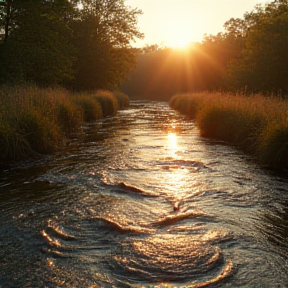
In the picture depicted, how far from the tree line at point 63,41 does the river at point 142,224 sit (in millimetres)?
12491

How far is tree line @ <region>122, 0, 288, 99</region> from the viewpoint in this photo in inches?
1064

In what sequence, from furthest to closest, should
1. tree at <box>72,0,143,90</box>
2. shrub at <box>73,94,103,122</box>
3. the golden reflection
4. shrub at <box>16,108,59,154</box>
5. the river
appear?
tree at <box>72,0,143,90</box> → shrub at <box>73,94,103,122</box> → the golden reflection → shrub at <box>16,108,59,154</box> → the river

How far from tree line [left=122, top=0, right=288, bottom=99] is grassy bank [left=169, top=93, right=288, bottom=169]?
10.7m

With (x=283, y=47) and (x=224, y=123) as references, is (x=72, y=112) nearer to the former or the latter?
(x=224, y=123)

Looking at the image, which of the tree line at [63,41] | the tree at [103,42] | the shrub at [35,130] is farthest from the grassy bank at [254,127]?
the tree at [103,42]

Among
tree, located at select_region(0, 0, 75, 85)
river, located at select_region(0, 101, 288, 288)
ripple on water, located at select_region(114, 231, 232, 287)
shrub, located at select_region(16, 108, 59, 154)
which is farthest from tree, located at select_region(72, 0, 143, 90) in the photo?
ripple on water, located at select_region(114, 231, 232, 287)

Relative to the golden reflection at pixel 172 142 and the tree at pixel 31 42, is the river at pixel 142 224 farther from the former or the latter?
the tree at pixel 31 42

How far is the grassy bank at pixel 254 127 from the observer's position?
8672 millimetres

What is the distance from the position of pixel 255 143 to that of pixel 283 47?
60.5 feet

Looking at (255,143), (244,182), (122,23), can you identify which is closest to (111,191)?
(244,182)

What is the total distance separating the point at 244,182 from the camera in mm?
7484

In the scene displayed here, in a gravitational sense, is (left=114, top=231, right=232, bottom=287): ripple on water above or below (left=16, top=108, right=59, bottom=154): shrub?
below

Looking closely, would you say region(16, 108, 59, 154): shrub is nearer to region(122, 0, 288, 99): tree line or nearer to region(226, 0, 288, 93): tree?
region(122, 0, 288, 99): tree line

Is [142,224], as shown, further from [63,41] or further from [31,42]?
[63,41]
